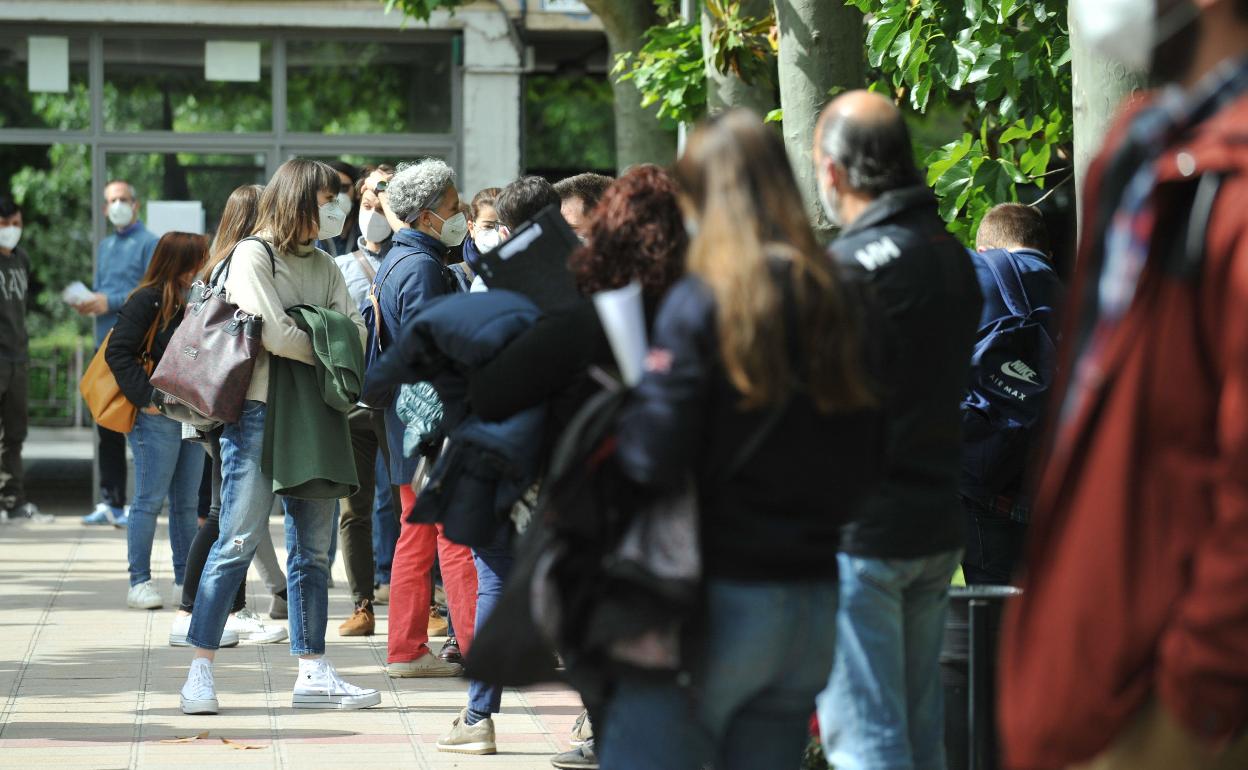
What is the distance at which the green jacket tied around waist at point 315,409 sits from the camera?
20.2 feet

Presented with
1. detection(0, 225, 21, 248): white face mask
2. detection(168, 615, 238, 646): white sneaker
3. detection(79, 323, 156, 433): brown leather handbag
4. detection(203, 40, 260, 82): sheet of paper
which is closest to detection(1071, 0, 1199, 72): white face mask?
detection(168, 615, 238, 646): white sneaker

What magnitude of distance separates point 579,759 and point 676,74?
439 centimetres

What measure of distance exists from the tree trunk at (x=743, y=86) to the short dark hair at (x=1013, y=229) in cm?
169

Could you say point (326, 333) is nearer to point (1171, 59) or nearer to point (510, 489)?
point (510, 489)

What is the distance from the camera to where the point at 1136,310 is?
228 cm

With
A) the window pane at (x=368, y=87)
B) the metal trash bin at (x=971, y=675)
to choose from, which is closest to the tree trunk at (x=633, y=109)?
the window pane at (x=368, y=87)

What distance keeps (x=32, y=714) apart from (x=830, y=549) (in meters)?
4.27

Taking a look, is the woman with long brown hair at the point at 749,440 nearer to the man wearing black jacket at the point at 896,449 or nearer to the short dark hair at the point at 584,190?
the man wearing black jacket at the point at 896,449

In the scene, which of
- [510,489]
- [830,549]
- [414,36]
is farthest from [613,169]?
[830,549]

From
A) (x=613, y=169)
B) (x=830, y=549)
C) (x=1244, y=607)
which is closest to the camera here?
(x=1244, y=607)

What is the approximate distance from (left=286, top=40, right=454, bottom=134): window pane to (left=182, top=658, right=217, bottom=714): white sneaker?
8462mm

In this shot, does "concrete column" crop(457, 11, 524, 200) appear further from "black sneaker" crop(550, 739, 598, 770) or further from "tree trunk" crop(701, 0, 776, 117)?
"black sneaker" crop(550, 739, 598, 770)

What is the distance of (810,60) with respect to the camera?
598 centimetres

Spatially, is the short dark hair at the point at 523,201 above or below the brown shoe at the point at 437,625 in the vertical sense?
above
